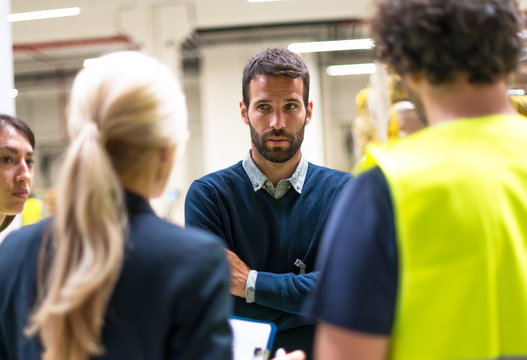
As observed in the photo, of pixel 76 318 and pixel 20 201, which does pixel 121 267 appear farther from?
pixel 20 201

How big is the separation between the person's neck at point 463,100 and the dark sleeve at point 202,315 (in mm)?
535

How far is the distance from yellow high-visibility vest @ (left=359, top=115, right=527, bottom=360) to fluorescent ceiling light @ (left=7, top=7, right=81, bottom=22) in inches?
390

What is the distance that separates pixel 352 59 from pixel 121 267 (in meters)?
14.0

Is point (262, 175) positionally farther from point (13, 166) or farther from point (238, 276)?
point (13, 166)

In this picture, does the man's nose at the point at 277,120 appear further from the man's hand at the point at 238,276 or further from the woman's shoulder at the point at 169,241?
the woman's shoulder at the point at 169,241

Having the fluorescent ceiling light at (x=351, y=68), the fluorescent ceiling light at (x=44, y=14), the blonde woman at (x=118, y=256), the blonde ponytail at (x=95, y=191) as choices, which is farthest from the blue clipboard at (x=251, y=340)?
the fluorescent ceiling light at (x=351, y=68)

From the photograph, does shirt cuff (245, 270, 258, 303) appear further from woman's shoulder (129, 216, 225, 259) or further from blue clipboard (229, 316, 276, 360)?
woman's shoulder (129, 216, 225, 259)

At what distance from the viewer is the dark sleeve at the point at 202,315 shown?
3.25 ft

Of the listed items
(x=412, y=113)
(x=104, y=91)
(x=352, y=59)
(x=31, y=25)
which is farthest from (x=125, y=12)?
(x=104, y=91)

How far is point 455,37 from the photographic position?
0.98 meters

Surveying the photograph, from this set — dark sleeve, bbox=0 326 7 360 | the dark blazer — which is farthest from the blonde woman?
dark sleeve, bbox=0 326 7 360

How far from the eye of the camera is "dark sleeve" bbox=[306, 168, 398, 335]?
3.10 feet

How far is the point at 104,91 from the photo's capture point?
104cm

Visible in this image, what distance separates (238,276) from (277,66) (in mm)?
833
